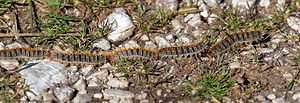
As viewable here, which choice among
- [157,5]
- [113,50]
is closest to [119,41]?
[113,50]

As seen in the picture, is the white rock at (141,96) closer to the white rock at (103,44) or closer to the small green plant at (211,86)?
the small green plant at (211,86)

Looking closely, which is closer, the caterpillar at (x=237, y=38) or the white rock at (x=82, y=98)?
the white rock at (x=82, y=98)

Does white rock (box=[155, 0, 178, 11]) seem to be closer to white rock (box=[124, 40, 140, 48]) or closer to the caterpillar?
white rock (box=[124, 40, 140, 48])

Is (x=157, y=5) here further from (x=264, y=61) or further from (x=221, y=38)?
(x=264, y=61)

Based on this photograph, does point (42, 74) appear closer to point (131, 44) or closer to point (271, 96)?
point (131, 44)

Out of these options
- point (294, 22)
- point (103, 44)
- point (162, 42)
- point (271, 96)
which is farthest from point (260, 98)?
point (103, 44)

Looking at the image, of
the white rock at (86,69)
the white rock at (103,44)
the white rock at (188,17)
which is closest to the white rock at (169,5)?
the white rock at (188,17)

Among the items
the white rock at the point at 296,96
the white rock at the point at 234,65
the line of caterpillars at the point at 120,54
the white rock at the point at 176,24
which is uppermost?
the white rock at the point at 176,24
